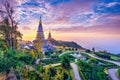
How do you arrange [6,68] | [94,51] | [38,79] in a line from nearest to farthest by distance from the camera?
[38,79]
[6,68]
[94,51]

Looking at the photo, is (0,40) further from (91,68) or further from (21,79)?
(91,68)

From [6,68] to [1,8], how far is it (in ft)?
12.9

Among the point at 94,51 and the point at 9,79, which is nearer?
the point at 9,79

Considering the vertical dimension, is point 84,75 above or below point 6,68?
below

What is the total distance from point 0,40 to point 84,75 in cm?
549

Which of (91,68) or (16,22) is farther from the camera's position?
(91,68)

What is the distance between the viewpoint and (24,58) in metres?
10.1

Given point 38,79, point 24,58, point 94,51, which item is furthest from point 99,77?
point 94,51

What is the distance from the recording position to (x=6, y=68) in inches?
298

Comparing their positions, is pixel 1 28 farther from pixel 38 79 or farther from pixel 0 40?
pixel 38 79

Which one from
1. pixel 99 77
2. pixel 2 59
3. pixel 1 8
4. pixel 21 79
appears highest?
pixel 1 8

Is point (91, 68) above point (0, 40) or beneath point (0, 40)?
beneath

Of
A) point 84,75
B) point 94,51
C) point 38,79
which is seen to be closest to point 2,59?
point 38,79

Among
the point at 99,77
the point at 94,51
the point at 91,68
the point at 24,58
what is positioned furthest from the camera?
the point at 94,51
